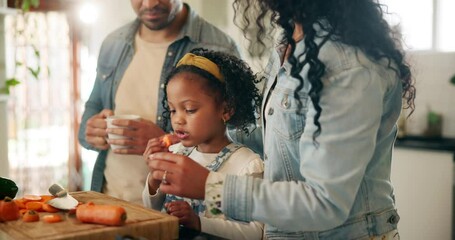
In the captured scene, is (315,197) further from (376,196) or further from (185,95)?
(185,95)

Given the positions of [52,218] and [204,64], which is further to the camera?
[204,64]

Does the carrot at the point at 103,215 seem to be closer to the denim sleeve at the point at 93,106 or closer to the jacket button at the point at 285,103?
the jacket button at the point at 285,103

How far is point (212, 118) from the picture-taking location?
4.63ft

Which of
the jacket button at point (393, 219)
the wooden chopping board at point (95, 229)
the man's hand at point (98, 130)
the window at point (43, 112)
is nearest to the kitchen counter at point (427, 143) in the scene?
the man's hand at point (98, 130)

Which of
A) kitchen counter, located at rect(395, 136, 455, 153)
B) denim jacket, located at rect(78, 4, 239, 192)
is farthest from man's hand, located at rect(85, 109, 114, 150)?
kitchen counter, located at rect(395, 136, 455, 153)

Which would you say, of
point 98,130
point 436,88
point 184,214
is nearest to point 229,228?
point 184,214

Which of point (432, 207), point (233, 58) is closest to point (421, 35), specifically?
point (432, 207)

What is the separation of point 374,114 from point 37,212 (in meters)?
0.64

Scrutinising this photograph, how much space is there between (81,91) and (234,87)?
4.55 meters

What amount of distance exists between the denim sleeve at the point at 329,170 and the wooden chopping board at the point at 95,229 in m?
0.13

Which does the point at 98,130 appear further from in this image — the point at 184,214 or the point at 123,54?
the point at 184,214

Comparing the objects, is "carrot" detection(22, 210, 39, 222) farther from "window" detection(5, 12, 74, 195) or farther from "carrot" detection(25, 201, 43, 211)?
"window" detection(5, 12, 74, 195)

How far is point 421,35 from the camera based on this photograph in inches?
142

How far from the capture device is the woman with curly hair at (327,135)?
0.95 metres
